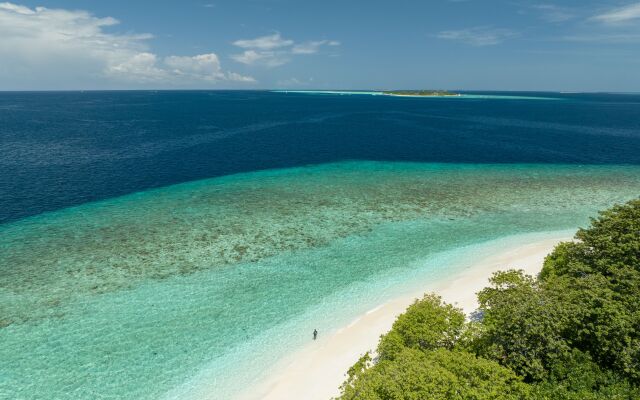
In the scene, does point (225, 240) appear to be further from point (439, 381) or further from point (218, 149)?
point (218, 149)

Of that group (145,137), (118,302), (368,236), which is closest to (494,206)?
(368,236)

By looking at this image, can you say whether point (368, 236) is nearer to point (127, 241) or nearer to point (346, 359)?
point (346, 359)

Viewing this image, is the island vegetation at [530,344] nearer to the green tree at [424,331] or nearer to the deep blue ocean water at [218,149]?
the green tree at [424,331]

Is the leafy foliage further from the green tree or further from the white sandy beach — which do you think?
the white sandy beach

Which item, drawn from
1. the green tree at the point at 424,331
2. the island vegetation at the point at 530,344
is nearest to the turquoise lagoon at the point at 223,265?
the green tree at the point at 424,331

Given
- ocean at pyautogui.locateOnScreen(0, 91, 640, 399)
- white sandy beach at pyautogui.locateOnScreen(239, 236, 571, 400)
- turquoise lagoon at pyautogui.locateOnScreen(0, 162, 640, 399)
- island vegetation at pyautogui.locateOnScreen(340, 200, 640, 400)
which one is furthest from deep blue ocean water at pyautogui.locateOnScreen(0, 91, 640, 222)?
island vegetation at pyautogui.locateOnScreen(340, 200, 640, 400)
